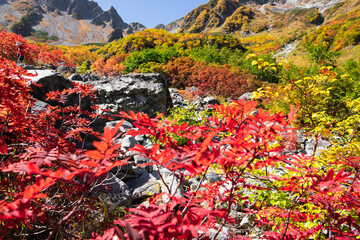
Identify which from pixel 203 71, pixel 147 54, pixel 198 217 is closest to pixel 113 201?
pixel 198 217

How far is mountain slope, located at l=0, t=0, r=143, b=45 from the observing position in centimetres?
4078

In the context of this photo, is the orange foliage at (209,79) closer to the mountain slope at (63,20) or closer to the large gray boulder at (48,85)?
the large gray boulder at (48,85)

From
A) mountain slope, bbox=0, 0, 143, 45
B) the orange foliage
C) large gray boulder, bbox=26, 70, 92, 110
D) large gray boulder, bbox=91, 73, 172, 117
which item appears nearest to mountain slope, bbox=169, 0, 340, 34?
mountain slope, bbox=0, 0, 143, 45

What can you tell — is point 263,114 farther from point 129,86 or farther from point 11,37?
point 11,37

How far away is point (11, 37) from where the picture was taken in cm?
872

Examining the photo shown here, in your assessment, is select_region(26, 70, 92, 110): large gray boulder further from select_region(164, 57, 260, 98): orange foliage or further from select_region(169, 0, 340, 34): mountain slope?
select_region(169, 0, 340, 34): mountain slope

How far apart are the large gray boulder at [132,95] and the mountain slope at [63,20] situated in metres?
45.5

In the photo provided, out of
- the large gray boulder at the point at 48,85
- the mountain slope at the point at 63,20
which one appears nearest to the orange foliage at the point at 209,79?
the large gray boulder at the point at 48,85

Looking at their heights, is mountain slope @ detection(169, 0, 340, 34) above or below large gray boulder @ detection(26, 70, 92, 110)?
above

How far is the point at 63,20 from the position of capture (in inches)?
2058

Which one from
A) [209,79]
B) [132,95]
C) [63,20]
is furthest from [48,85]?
[63,20]

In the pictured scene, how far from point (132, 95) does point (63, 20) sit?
65.5 metres

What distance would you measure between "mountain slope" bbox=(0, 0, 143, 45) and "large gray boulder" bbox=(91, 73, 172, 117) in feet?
149

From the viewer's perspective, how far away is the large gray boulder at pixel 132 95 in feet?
16.5
